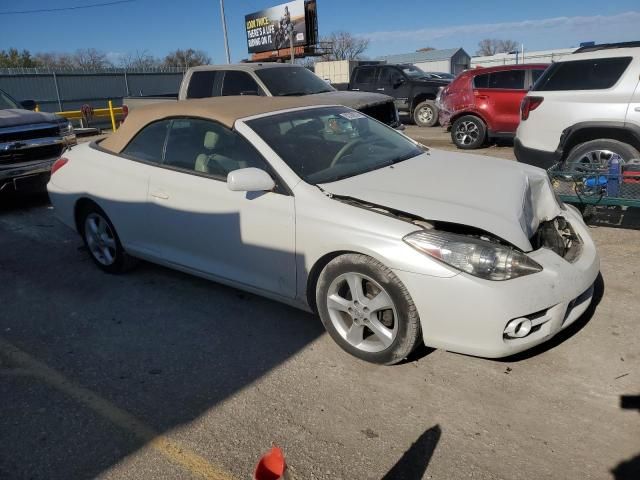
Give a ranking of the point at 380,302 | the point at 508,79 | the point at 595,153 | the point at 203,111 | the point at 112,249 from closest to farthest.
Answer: the point at 380,302, the point at 203,111, the point at 112,249, the point at 595,153, the point at 508,79

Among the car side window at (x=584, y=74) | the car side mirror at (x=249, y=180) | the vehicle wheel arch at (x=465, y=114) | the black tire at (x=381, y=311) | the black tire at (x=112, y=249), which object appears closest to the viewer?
the black tire at (x=381, y=311)

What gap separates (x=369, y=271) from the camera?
3.03m

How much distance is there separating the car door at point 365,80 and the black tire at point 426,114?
1468 millimetres

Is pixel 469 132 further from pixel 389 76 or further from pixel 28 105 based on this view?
pixel 28 105

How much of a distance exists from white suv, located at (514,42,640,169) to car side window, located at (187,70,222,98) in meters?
5.24

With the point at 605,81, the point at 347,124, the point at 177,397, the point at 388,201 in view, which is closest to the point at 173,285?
the point at 177,397

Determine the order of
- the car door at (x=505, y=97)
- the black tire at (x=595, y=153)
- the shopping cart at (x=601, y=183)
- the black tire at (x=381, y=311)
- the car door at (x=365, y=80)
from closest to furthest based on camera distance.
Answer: the black tire at (x=381, y=311) → the shopping cart at (x=601, y=183) → the black tire at (x=595, y=153) → the car door at (x=505, y=97) → the car door at (x=365, y=80)

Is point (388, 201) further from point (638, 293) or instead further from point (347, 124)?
point (638, 293)

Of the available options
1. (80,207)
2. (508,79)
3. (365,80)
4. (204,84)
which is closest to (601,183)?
(80,207)

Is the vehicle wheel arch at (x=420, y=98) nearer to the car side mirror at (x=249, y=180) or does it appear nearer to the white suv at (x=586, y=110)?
the white suv at (x=586, y=110)

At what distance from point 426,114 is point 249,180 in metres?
13.2

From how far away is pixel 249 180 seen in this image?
3.37 m

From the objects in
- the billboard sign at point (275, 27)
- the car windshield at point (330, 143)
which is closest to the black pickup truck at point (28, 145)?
the car windshield at point (330, 143)

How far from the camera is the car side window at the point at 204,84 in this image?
9250mm
